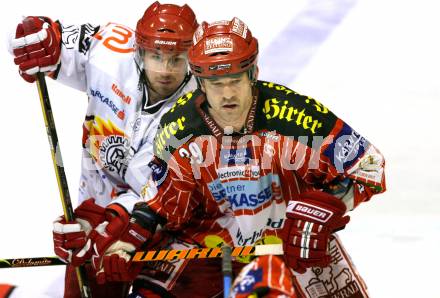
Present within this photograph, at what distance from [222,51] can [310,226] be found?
59cm

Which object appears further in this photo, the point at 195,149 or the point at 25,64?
the point at 25,64

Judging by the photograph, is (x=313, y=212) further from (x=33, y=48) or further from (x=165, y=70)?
(x=33, y=48)

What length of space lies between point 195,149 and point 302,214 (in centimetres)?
43

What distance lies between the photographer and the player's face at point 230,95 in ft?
11.3

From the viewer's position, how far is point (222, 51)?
11.3 feet

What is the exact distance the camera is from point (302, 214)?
3.37 meters

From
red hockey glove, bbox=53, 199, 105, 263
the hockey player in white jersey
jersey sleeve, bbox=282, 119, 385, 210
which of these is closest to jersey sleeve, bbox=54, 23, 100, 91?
the hockey player in white jersey

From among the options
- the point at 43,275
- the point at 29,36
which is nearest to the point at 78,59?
the point at 29,36

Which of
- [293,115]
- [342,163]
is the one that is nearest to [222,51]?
[293,115]

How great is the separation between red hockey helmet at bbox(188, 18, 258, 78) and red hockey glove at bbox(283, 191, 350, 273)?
1.47 ft

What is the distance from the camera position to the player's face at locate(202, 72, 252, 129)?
346 cm

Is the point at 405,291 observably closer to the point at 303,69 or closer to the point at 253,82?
the point at 253,82

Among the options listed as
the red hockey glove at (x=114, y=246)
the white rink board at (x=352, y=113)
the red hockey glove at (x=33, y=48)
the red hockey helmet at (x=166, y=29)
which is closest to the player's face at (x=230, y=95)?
the red hockey glove at (x=114, y=246)

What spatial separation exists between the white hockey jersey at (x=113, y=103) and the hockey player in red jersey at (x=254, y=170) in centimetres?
45
